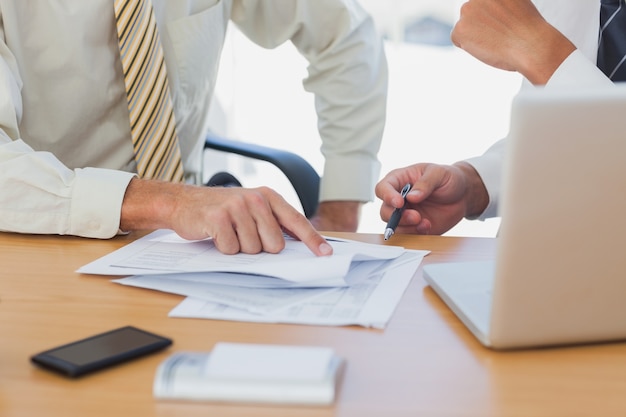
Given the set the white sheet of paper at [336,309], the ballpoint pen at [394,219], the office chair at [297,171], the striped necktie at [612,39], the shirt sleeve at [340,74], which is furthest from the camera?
the shirt sleeve at [340,74]

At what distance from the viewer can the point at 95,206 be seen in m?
1.05

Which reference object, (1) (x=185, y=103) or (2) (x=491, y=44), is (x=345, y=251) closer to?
(2) (x=491, y=44)

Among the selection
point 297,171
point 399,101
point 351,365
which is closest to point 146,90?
point 297,171

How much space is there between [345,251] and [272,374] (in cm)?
Result: 40

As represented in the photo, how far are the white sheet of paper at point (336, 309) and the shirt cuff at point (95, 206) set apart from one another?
12.0 inches

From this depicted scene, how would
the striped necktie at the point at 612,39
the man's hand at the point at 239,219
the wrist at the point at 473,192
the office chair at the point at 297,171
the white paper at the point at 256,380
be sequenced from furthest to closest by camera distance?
the office chair at the point at 297,171, the striped necktie at the point at 612,39, the wrist at the point at 473,192, the man's hand at the point at 239,219, the white paper at the point at 256,380

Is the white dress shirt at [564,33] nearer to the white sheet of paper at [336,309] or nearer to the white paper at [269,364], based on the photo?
the white sheet of paper at [336,309]

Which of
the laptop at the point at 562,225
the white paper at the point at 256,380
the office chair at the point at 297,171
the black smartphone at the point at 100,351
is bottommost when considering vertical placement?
the office chair at the point at 297,171

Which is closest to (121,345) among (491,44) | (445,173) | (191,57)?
(445,173)

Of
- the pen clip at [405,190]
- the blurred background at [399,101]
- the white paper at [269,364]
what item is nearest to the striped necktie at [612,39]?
the pen clip at [405,190]

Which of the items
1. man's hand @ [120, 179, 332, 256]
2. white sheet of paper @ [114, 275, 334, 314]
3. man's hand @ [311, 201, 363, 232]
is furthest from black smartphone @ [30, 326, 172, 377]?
man's hand @ [311, 201, 363, 232]

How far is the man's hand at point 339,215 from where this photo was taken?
184 centimetres

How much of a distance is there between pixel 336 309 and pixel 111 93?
89 centimetres

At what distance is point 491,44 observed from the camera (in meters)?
1.23
